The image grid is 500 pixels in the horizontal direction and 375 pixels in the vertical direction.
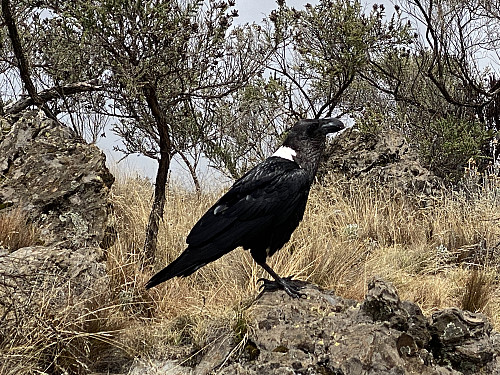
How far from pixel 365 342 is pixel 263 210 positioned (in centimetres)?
87

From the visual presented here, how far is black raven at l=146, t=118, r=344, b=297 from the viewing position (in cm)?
281

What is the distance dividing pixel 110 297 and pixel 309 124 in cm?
195

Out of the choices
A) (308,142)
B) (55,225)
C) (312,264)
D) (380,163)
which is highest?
(55,225)

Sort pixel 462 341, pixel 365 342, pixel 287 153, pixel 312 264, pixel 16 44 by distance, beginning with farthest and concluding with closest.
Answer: pixel 312 264
pixel 16 44
pixel 287 153
pixel 462 341
pixel 365 342

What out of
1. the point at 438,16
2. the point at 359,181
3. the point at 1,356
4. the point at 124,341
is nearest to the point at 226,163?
the point at 359,181

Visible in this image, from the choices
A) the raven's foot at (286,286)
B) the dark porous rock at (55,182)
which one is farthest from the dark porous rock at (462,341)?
the dark porous rock at (55,182)

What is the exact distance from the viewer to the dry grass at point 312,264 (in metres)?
3.39

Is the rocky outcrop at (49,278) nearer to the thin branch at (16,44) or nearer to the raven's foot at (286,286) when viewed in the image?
the raven's foot at (286,286)

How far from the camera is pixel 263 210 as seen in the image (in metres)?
2.82

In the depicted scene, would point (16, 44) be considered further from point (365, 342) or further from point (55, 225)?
point (365, 342)

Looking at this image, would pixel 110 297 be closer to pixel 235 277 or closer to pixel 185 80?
pixel 235 277

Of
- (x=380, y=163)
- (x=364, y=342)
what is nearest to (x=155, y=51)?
(x=364, y=342)

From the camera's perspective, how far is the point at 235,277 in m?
4.35

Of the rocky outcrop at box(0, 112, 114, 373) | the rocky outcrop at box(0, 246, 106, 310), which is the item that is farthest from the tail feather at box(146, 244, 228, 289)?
the rocky outcrop at box(0, 246, 106, 310)
